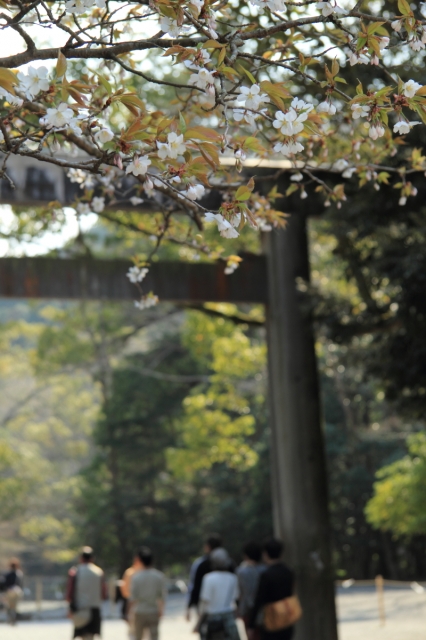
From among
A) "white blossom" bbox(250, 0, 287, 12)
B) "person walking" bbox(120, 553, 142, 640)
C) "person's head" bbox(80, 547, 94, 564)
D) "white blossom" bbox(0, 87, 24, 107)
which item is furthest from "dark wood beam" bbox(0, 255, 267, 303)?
"white blossom" bbox(250, 0, 287, 12)

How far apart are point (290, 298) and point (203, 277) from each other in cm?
77

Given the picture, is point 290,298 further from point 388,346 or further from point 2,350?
point 2,350

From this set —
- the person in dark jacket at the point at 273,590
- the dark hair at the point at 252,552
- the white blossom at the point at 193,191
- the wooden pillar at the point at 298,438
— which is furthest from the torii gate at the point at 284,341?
the white blossom at the point at 193,191

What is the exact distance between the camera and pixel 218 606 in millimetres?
6129

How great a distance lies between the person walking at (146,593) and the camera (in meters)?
7.35

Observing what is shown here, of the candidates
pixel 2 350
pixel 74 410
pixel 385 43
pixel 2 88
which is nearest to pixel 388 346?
pixel 385 43

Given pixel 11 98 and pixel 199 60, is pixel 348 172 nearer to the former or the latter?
pixel 199 60

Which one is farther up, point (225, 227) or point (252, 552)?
point (225, 227)

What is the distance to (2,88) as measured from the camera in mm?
2412

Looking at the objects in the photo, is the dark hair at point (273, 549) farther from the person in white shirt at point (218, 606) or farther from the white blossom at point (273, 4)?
the white blossom at point (273, 4)

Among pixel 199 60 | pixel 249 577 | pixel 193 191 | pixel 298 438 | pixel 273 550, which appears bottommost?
pixel 249 577

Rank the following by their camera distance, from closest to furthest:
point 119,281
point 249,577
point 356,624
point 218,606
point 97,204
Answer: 1. point 97,204
2. point 218,606
3. point 249,577
4. point 119,281
5. point 356,624

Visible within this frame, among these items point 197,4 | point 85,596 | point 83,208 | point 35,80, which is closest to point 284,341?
point 85,596

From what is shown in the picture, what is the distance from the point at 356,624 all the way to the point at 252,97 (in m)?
11.5
